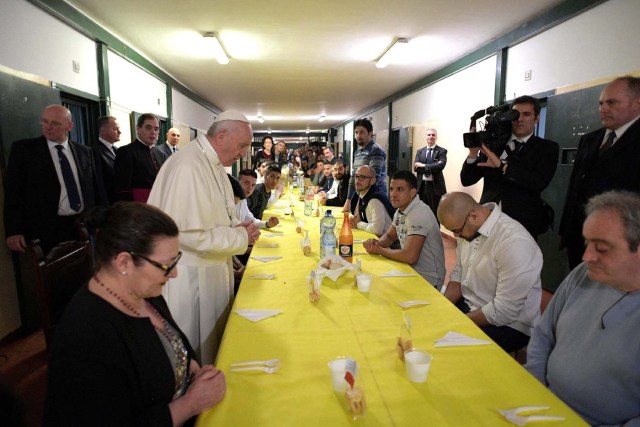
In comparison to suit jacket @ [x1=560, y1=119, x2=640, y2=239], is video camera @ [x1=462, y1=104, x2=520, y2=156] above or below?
above

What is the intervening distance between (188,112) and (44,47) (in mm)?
6525

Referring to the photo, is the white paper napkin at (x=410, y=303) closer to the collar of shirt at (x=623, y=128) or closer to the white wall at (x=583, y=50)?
the collar of shirt at (x=623, y=128)

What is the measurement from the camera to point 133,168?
4.62 metres

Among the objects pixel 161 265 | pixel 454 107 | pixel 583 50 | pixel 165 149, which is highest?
pixel 583 50

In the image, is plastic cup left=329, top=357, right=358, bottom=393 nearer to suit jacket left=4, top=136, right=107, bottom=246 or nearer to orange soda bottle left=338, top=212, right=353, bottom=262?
orange soda bottle left=338, top=212, right=353, bottom=262

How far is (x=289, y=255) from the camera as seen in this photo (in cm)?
297

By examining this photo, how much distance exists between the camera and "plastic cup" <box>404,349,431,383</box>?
1254mm

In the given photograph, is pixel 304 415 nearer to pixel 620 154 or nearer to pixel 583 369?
pixel 583 369

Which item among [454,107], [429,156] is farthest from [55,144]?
[454,107]

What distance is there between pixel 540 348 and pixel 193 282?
1772 millimetres

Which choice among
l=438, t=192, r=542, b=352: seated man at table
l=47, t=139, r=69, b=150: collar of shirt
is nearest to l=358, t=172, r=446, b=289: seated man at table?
l=438, t=192, r=542, b=352: seated man at table

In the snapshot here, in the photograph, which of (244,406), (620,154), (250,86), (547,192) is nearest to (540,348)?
(244,406)

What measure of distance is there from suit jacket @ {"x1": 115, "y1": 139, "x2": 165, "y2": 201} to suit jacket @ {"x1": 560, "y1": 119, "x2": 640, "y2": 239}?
4.27m

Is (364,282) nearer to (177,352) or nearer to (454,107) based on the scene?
(177,352)
